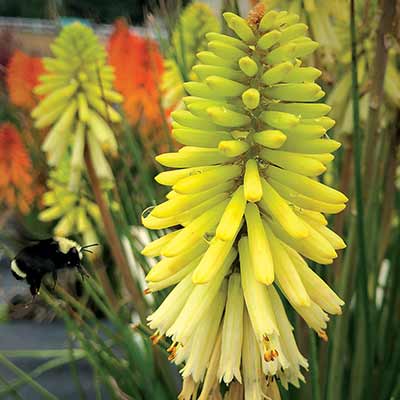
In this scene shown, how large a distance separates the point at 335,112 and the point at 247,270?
0.67 m

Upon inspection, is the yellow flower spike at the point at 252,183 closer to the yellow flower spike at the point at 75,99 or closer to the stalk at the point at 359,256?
the stalk at the point at 359,256

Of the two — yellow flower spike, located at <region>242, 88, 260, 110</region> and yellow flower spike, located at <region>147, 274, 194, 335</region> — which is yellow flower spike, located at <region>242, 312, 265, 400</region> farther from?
yellow flower spike, located at <region>242, 88, 260, 110</region>

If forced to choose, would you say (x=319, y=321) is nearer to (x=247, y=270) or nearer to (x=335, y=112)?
(x=247, y=270)

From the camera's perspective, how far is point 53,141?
1333 mm

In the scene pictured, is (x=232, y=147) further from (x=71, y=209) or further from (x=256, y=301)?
(x=71, y=209)

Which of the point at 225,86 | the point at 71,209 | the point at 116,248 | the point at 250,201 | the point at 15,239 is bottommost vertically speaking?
the point at 71,209

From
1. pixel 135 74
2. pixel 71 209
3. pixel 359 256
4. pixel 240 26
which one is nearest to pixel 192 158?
pixel 240 26

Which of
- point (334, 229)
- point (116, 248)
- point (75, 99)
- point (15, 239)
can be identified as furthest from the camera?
point (75, 99)

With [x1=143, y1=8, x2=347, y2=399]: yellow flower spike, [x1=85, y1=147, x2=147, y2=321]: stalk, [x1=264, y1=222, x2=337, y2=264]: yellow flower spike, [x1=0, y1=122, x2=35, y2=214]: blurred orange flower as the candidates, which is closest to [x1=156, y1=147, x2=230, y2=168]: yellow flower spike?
[x1=143, y1=8, x2=347, y2=399]: yellow flower spike

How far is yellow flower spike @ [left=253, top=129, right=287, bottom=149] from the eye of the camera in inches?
21.1

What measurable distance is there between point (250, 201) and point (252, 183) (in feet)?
0.10

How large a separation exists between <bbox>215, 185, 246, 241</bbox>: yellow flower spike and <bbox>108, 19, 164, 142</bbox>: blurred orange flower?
160 centimetres

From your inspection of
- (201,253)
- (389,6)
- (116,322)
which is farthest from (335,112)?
(201,253)

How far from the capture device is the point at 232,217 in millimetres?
550
